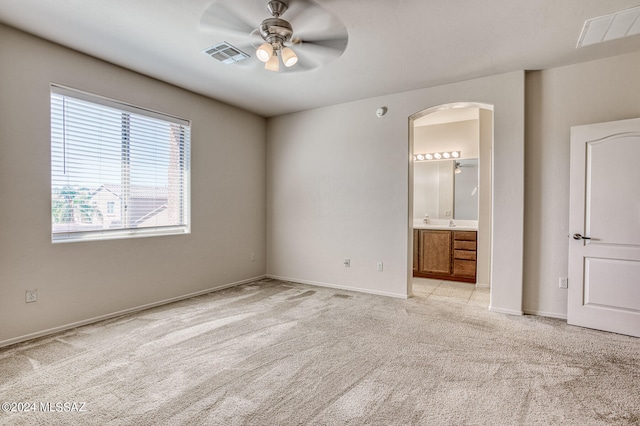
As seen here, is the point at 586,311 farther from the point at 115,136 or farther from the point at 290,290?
the point at 115,136

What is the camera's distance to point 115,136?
11.5 ft

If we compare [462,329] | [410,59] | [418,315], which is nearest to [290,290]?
[418,315]

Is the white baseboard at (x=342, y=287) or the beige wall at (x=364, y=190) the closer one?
the beige wall at (x=364, y=190)

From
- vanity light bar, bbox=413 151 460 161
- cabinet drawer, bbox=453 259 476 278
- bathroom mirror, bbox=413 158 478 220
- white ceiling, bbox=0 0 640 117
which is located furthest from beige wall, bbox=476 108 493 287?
white ceiling, bbox=0 0 640 117

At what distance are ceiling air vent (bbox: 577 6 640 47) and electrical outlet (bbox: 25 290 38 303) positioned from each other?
5.30 meters

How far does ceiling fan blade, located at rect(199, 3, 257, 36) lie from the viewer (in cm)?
247

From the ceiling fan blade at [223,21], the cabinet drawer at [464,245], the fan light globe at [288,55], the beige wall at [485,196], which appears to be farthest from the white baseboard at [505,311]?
the ceiling fan blade at [223,21]

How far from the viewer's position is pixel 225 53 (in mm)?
3123

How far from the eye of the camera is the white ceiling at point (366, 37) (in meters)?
2.41

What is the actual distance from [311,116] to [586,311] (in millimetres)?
4242

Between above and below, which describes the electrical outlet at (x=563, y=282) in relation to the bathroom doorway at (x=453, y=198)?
below

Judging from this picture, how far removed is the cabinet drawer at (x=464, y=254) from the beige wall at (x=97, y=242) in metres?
3.52

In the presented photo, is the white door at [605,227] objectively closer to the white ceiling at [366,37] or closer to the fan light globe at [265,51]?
the white ceiling at [366,37]

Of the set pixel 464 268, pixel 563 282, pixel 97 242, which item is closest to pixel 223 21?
pixel 97 242
